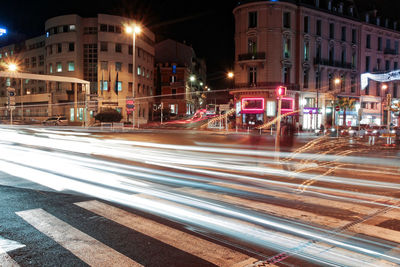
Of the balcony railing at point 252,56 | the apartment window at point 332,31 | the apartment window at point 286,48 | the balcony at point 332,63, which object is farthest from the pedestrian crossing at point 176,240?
the apartment window at point 332,31

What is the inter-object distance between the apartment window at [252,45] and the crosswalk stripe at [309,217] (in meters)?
39.3

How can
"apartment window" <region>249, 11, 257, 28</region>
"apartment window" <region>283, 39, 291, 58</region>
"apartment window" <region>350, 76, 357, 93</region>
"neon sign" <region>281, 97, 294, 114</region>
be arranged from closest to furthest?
"apartment window" <region>249, 11, 257, 28</region>, "apartment window" <region>283, 39, 291, 58</region>, "neon sign" <region>281, 97, 294, 114</region>, "apartment window" <region>350, 76, 357, 93</region>

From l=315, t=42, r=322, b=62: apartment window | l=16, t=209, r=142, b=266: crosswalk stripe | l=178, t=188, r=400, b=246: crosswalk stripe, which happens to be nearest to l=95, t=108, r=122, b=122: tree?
l=315, t=42, r=322, b=62: apartment window

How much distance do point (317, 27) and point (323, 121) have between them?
1397 cm

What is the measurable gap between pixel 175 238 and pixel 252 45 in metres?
42.7

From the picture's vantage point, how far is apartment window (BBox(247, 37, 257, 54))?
44.5 metres

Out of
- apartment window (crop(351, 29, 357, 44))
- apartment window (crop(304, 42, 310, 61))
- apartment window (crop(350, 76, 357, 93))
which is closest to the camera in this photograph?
apartment window (crop(304, 42, 310, 61))

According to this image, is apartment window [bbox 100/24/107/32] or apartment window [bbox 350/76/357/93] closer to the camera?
apartment window [bbox 100/24/107/32]

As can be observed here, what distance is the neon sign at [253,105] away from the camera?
44.1 metres

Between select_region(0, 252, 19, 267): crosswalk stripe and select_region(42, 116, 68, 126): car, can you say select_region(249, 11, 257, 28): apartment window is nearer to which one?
select_region(42, 116, 68, 126): car

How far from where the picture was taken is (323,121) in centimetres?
5044

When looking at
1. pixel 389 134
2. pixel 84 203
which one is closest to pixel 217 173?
pixel 84 203

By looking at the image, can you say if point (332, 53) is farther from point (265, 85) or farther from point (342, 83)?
point (265, 85)

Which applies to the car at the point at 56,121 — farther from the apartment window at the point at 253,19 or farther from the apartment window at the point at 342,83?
the apartment window at the point at 342,83
